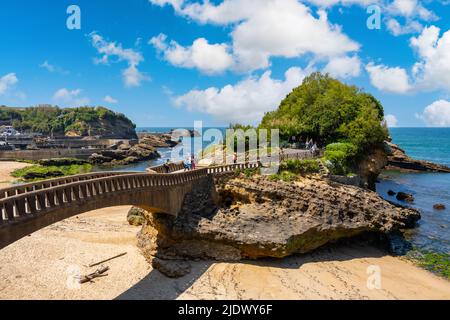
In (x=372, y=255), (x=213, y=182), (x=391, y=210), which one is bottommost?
(x=372, y=255)

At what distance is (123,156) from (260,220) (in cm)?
7746

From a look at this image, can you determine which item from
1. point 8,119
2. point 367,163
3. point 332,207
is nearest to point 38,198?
point 332,207

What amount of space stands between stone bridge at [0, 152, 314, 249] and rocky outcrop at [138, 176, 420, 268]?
1.49m

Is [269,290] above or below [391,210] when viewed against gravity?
below

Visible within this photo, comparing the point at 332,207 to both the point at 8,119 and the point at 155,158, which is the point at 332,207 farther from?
the point at 8,119

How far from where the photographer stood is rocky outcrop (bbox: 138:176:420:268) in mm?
26844

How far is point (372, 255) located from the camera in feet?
100

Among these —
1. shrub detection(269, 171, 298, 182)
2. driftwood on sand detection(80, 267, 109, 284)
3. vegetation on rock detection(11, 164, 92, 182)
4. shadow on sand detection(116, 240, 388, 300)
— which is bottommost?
shadow on sand detection(116, 240, 388, 300)

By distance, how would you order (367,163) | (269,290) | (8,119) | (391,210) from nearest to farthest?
(269,290)
(391,210)
(367,163)
(8,119)

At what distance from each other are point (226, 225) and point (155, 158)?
81642 mm

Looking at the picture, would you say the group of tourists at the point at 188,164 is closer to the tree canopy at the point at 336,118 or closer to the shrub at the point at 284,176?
the shrub at the point at 284,176

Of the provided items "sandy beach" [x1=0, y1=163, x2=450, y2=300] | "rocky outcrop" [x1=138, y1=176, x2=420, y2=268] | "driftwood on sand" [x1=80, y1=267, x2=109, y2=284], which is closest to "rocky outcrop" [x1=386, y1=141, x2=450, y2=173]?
"rocky outcrop" [x1=138, y1=176, x2=420, y2=268]

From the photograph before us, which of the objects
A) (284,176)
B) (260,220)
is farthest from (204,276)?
(284,176)

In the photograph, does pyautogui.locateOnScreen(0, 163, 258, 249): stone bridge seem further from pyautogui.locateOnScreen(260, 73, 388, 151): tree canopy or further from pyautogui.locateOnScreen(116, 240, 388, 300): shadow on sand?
pyautogui.locateOnScreen(260, 73, 388, 151): tree canopy
